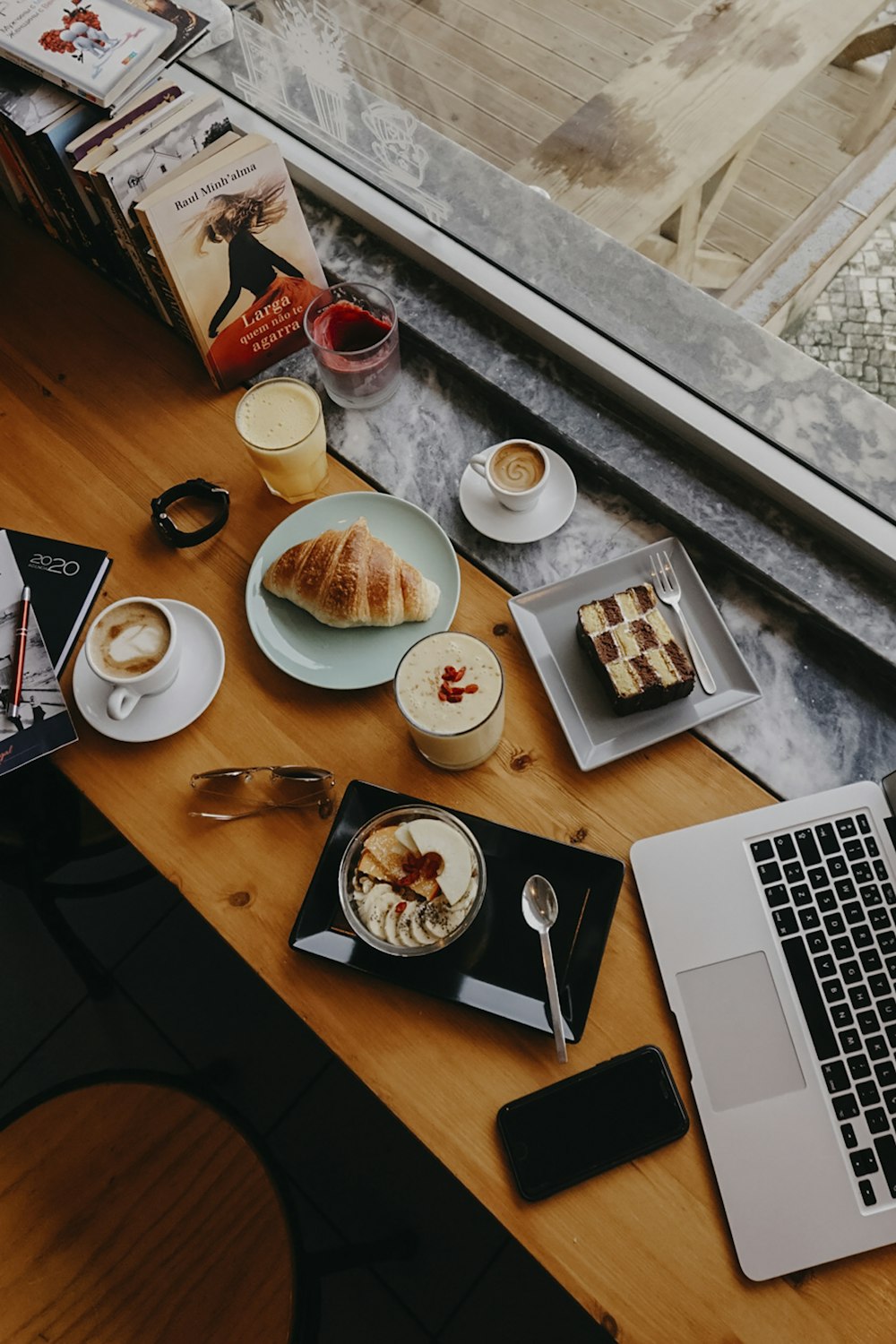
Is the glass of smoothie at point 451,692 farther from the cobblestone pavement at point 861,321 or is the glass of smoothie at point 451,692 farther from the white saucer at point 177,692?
the cobblestone pavement at point 861,321

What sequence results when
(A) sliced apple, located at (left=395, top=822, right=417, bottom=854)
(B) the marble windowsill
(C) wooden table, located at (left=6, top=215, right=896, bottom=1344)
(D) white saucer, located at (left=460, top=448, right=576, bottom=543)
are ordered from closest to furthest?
(C) wooden table, located at (left=6, top=215, right=896, bottom=1344)
(A) sliced apple, located at (left=395, top=822, right=417, bottom=854)
(B) the marble windowsill
(D) white saucer, located at (left=460, top=448, right=576, bottom=543)

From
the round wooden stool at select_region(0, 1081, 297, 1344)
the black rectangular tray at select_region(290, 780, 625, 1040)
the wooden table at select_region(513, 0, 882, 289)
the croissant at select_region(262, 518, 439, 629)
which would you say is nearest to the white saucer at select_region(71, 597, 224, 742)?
the croissant at select_region(262, 518, 439, 629)

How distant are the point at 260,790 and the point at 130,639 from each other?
235mm

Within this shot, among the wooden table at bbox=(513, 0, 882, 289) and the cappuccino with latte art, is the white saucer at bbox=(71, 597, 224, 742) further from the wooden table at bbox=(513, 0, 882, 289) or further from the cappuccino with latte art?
the wooden table at bbox=(513, 0, 882, 289)

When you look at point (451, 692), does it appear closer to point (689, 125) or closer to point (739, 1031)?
point (739, 1031)

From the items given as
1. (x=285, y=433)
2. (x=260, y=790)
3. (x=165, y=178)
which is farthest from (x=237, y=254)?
(x=260, y=790)

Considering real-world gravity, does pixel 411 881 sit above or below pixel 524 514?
below

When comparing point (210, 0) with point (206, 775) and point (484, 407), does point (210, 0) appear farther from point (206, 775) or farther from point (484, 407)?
point (206, 775)

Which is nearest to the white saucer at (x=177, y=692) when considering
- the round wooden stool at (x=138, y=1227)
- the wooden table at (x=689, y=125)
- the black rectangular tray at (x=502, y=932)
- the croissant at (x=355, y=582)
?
the croissant at (x=355, y=582)

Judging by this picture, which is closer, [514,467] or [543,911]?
[543,911]

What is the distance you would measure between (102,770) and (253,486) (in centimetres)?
42

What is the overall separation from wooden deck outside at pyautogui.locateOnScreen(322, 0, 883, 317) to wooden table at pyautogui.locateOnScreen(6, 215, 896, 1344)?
537 millimetres

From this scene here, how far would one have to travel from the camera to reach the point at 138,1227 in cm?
115

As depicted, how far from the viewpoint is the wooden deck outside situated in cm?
125
